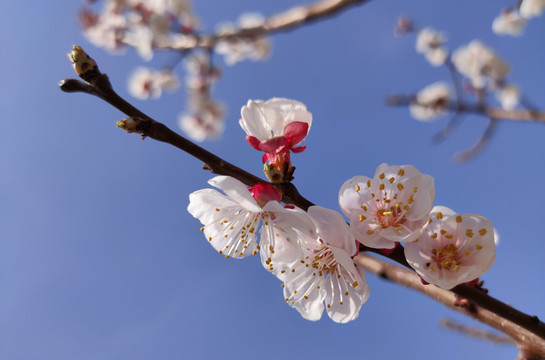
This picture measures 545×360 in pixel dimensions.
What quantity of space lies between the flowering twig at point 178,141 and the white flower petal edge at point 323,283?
0.58ft

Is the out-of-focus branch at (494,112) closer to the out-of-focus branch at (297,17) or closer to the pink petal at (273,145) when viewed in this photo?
the out-of-focus branch at (297,17)

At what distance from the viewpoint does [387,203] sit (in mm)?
1418

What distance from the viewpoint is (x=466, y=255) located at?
4.33 ft

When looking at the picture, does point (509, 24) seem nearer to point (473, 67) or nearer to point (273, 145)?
point (473, 67)

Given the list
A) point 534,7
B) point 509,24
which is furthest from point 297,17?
point 509,24

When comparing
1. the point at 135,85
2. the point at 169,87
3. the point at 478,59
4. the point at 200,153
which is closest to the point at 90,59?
the point at 200,153

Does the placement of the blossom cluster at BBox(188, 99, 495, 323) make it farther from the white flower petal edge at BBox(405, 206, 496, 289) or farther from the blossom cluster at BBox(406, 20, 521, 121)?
the blossom cluster at BBox(406, 20, 521, 121)

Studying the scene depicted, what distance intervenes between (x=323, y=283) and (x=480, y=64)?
842cm

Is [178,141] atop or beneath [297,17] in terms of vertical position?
A: beneath

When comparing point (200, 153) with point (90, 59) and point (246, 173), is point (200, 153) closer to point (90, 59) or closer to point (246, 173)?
point (246, 173)

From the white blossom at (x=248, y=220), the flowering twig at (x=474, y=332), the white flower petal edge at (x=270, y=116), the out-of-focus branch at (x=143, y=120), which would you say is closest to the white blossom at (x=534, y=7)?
the flowering twig at (x=474, y=332)

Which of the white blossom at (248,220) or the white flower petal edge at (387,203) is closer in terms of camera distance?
the white blossom at (248,220)

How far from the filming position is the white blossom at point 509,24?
711 centimetres

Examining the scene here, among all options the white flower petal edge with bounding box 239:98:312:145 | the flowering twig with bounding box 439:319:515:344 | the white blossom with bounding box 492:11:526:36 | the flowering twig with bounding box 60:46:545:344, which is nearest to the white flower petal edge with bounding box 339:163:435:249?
the flowering twig with bounding box 60:46:545:344
